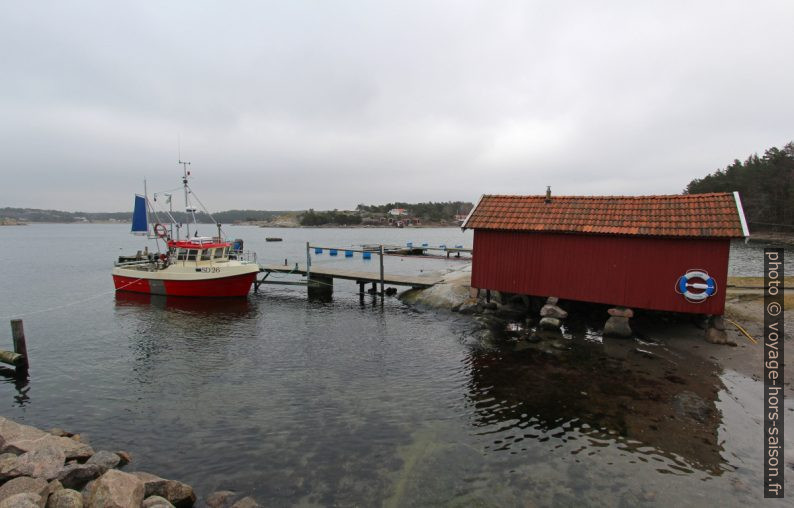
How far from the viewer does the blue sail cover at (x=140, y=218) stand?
96.8ft

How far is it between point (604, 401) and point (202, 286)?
24193 mm

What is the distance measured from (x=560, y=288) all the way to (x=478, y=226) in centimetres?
452

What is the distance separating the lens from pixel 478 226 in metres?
19.8

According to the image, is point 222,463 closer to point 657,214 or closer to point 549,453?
point 549,453

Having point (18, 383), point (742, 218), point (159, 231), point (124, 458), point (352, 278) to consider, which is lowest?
point (18, 383)

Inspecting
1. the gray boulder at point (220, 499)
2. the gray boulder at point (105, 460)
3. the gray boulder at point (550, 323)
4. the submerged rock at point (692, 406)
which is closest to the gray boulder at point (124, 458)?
the gray boulder at point (105, 460)

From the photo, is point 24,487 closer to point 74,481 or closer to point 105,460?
point 74,481

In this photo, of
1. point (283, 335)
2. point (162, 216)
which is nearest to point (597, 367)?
point (283, 335)

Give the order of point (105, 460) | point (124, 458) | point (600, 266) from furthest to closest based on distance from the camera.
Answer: point (600, 266) → point (124, 458) → point (105, 460)

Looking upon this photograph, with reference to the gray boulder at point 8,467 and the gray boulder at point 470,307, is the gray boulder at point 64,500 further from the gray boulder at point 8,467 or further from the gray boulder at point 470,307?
the gray boulder at point 470,307

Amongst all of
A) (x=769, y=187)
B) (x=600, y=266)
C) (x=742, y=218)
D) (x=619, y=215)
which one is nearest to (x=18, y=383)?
(x=600, y=266)

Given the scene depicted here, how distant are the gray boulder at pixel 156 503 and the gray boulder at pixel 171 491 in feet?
1.67

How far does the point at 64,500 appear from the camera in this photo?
656 centimetres

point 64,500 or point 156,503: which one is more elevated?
point 64,500
